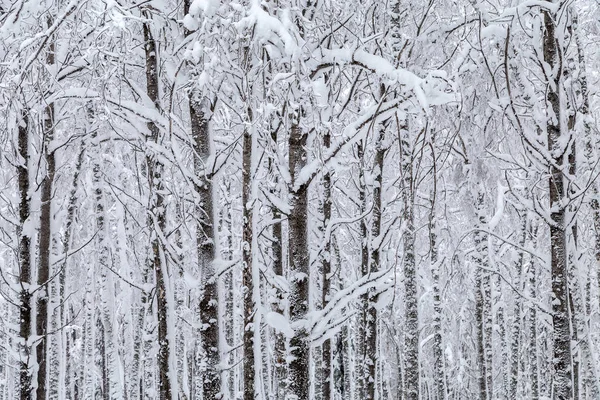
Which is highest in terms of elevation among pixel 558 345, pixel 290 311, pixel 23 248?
pixel 23 248

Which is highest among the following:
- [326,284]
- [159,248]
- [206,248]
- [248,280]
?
[326,284]

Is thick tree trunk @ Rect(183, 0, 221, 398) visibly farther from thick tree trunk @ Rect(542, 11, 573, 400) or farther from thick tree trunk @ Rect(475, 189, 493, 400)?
thick tree trunk @ Rect(475, 189, 493, 400)

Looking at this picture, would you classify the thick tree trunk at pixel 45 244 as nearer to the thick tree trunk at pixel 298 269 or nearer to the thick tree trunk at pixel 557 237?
the thick tree trunk at pixel 298 269

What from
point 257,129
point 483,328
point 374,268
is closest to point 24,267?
point 257,129

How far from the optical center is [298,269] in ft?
17.5

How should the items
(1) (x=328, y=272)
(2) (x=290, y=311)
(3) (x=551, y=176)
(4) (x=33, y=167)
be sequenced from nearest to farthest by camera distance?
(2) (x=290, y=311)
(3) (x=551, y=176)
(4) (x=33, y=167)
(1) (x=328, y=272)

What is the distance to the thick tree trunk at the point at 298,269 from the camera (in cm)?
519

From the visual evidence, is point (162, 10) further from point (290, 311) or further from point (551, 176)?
point (551, 176)

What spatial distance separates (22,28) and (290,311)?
3.46m

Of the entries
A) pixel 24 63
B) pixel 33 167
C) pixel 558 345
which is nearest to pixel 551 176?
pixel 558 345

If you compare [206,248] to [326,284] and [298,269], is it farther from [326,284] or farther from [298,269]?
[326,284]

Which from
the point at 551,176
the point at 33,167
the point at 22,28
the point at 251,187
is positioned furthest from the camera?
the point at 33,167

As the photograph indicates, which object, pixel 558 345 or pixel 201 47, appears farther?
pixel 558 345

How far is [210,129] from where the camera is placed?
593 centimetres
